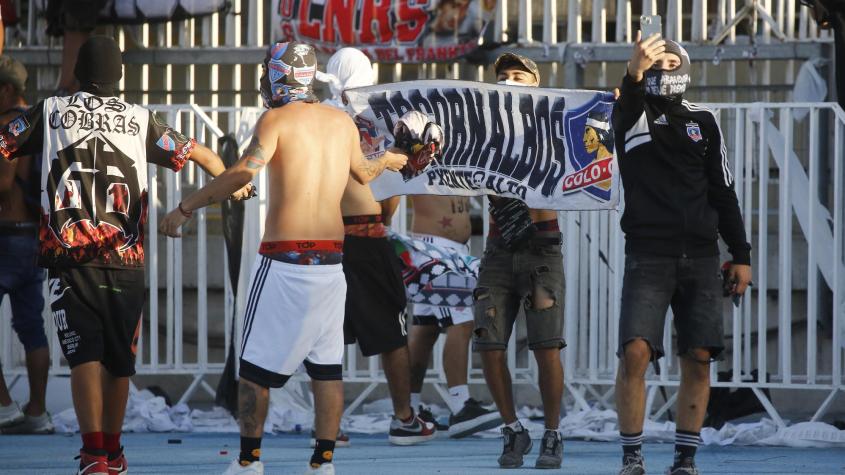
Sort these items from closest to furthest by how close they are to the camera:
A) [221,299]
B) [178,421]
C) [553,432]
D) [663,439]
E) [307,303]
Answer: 1. [307,303]
2. [553,432]
3. [663,439]
4. [178,421]
5. [221,299]

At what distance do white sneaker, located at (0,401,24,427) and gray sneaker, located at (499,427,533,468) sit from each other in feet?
10.3

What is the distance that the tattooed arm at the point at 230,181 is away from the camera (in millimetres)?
5734

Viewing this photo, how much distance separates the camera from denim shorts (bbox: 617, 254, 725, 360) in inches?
240

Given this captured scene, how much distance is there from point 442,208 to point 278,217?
245 centimetres

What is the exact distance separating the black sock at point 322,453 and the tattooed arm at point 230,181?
1.09 metres

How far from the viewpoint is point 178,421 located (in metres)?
8.69

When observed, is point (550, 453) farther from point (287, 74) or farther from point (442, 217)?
point (287, 74)

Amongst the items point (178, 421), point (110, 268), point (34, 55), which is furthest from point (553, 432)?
point (34, 55)

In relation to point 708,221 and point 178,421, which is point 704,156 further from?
point 178,421

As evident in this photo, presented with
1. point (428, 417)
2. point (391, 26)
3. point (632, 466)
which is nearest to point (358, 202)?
point (428, 417)

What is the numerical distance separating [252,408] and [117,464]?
2.53 ft

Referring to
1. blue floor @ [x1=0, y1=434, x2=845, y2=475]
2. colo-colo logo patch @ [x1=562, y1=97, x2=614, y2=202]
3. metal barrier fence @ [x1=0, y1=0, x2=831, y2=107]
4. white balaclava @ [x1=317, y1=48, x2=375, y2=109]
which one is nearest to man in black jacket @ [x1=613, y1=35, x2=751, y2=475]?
blue floor @ [x1=0, y1=434, x2=845, y2=475]

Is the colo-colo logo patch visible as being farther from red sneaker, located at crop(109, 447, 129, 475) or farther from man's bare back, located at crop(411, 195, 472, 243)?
red sneaker, located at crop(109, 447, 129, 475)

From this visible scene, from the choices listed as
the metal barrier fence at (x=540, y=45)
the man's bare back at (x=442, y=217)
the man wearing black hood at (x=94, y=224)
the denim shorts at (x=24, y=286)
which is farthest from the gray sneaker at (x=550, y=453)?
the metal barrier fence at (x=540, y=45)
